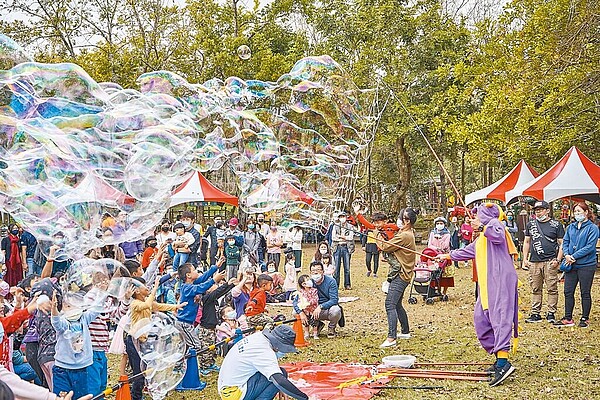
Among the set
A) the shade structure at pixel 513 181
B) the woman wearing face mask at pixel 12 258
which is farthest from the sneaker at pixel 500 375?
the shade structure at pixel 513 181

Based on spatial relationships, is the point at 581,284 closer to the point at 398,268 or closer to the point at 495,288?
the point at 398,268

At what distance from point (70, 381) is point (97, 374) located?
277 millimetres

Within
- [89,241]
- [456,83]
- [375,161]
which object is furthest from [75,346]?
[375,161]

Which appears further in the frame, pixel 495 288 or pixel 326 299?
pixel 326 299

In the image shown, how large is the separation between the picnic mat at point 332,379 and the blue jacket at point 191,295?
1.42 metres

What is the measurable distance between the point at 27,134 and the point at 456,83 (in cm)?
2618

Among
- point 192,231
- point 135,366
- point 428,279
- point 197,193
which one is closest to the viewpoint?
point 135,366

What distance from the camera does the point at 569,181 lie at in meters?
15.5

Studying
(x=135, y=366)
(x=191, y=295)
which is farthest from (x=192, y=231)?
(x=135, y=366)

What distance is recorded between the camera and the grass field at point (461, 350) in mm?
7523

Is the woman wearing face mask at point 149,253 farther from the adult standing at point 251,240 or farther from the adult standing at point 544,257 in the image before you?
the adult standing at point 544,257

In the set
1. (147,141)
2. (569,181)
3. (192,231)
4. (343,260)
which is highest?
(147,141)

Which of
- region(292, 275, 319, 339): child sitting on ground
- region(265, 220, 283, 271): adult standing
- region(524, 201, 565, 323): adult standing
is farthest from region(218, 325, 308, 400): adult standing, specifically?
region(265, 220, 283, 271): adult standing

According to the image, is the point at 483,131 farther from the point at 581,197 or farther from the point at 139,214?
the point at 139,214
